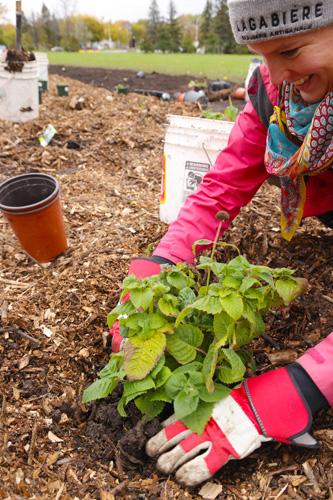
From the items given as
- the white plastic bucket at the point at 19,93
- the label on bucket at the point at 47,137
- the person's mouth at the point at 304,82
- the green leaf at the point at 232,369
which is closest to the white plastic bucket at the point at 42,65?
the white plastic bucket at the point at 19,93

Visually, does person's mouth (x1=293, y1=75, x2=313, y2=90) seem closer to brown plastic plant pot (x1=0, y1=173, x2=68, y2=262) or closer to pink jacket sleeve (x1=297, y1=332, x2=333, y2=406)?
pink jacket sleeve (x1=297, y1=332, x2=333, y2=406)

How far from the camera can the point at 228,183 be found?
7.44 ft

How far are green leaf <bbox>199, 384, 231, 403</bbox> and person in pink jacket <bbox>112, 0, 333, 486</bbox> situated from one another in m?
0.04

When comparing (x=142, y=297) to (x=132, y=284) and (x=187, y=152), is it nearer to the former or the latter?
(x=132, y=284)

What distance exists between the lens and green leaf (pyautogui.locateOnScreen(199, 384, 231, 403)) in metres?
1.51

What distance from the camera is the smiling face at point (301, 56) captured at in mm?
1408

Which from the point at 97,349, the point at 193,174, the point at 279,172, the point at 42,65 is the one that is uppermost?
the point at 42,65

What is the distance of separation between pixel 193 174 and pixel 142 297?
1.59m

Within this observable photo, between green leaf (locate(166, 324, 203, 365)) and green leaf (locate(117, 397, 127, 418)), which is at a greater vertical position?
green leaf (locate(166, 324, 203, 365))

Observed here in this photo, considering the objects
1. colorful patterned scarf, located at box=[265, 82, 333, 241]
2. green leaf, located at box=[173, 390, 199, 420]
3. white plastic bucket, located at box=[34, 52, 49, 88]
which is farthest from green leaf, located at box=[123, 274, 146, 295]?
white plastic bucket, located at box=[34, 52, 49, 88]

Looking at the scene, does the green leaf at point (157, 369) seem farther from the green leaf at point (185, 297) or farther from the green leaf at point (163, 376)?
the green leaf at point (185, 297)

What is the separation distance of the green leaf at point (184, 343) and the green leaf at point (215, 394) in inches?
4.5

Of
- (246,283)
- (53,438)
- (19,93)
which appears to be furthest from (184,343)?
(19,93)

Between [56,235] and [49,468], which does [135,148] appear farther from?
[49,468]
